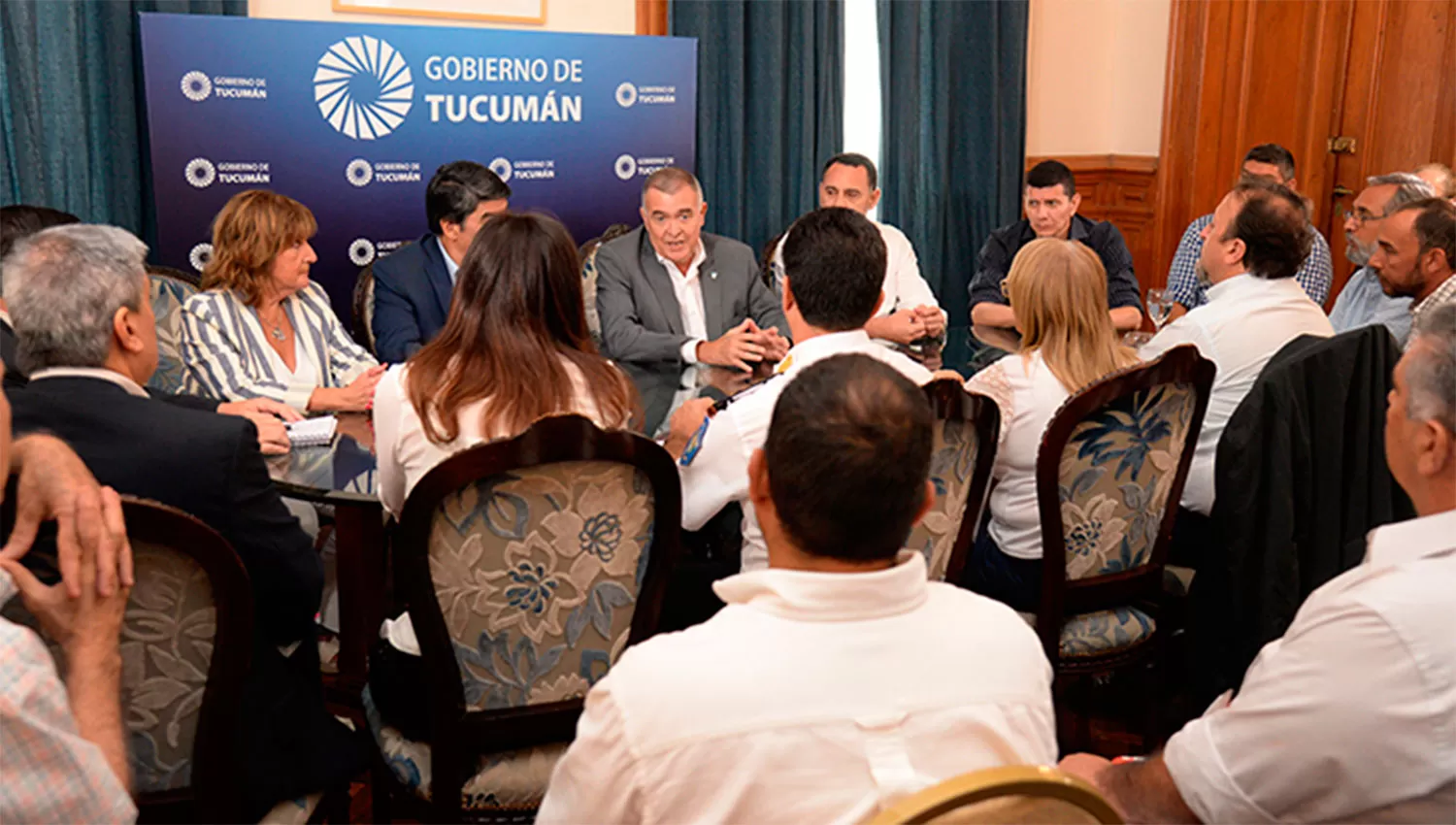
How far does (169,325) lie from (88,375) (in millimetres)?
1678

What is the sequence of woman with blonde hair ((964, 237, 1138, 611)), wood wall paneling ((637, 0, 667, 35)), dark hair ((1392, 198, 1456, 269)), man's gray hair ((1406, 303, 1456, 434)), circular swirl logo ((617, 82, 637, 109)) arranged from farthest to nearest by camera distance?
1. wood wall paneling ((637, 0, 667, 35))
2. circular swirl logo ((617, 82, 637, 109))
3. dark hair ((1392, 198, 1456, 269))
4. woman with blonde hair ((964, 237, 1138, 611))
5. man's gray hair ((1406, 303, 1456, 434))

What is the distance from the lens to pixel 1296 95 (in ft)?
20.3

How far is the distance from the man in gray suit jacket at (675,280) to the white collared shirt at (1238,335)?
130cm

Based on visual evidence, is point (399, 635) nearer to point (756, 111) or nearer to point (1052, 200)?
point (1052, 200)

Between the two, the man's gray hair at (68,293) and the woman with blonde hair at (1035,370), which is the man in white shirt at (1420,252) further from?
the man's gray hair at (68,293)

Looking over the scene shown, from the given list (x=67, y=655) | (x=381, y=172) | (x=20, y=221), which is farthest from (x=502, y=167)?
(x=67, y=655)

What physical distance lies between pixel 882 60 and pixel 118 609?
17.5 feet

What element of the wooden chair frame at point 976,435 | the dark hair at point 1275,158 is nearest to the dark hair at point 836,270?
the wooden chair frame at point 976,435

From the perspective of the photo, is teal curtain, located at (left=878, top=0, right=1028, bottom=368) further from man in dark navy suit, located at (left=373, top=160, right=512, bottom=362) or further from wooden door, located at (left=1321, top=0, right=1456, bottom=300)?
man in dark navy suit, located at (left=373, top=160, right=512, bottom=362)

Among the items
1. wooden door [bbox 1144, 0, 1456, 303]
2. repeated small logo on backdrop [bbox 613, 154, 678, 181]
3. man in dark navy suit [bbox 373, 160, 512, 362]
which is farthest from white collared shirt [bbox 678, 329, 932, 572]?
wooden door [bbox 1144, 0, 1456, 303]

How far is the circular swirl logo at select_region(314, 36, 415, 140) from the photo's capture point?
15.0ft

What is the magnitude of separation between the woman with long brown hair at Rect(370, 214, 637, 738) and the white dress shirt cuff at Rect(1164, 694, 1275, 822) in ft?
3.37

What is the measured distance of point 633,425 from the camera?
2221 millimetres

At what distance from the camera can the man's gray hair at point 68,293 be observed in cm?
177
